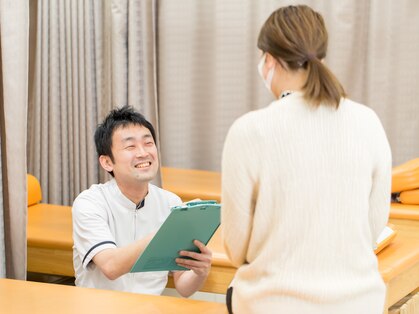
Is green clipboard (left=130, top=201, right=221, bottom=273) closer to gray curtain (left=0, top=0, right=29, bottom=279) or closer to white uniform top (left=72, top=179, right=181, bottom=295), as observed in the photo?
white uniform top (left=72, top=179, right=181, bottom=295)

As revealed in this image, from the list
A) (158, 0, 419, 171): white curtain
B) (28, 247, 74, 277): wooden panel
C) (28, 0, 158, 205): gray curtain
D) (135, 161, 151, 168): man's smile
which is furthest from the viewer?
(158, 0, 419, 171): white curtain

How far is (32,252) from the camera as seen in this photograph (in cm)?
313

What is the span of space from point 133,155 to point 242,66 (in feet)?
6.70

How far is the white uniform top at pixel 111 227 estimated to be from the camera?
98.6 inches

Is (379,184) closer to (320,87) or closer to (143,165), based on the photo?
(320,87)

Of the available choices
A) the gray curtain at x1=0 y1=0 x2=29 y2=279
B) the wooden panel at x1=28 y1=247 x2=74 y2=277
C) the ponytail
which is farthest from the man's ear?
the ponytail

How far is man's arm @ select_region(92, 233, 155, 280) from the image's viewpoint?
2.36 meters

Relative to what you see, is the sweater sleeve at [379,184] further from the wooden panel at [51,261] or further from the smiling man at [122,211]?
the wooden panel at [51,261]

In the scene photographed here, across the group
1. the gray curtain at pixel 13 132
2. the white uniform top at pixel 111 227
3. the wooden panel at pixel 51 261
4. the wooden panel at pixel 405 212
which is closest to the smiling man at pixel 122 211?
the white uniform top at pixel 111 227

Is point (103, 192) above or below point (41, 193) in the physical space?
above

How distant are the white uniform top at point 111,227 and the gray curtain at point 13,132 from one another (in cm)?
22

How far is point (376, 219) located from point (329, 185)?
19cm

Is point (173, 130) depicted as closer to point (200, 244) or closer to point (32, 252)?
point (32, 252)

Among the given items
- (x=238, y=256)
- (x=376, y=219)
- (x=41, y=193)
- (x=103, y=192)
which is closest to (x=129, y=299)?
(x=103, y=192)
